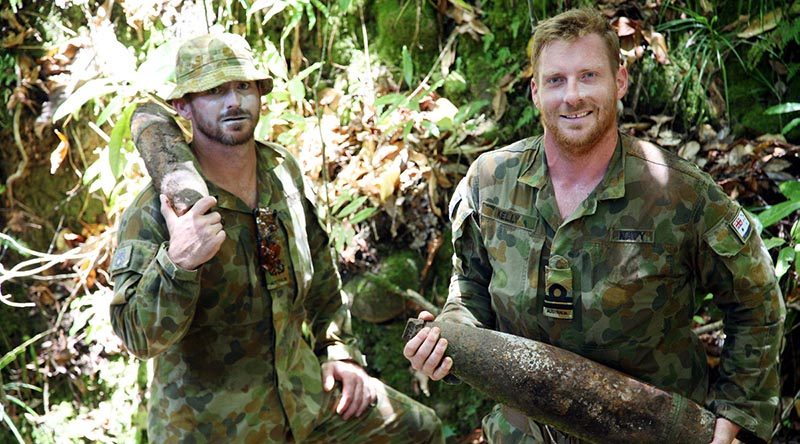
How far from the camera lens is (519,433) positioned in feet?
10.6

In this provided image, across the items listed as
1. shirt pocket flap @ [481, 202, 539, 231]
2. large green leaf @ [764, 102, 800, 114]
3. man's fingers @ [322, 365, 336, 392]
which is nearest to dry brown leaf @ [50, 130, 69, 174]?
man's fingers @ [322, 365, 336, 392]

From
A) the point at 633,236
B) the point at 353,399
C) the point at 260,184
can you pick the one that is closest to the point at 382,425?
the point at 353,399

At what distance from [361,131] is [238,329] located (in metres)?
1.78

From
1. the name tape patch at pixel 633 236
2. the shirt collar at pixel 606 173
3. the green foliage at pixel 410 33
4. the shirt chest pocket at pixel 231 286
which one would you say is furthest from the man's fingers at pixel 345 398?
the green foliage at pixel 410 33

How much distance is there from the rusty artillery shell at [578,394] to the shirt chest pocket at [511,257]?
0.15m

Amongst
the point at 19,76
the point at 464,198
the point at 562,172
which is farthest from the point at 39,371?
the point at 562,172

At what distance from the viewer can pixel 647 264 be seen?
9.72 feet

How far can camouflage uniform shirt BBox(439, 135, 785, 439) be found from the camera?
2941mm

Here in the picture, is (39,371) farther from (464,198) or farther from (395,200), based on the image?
(464,198)

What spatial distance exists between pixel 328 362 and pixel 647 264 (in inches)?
61.6

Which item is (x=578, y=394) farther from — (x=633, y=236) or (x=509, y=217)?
(x=509, y=217)

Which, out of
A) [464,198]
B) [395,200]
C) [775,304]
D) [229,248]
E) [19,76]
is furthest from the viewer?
[19,76]

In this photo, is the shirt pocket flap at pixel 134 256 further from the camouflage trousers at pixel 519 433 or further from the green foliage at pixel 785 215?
the green foliage at pixel 785 215

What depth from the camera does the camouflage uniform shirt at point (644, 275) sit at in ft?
9.65
